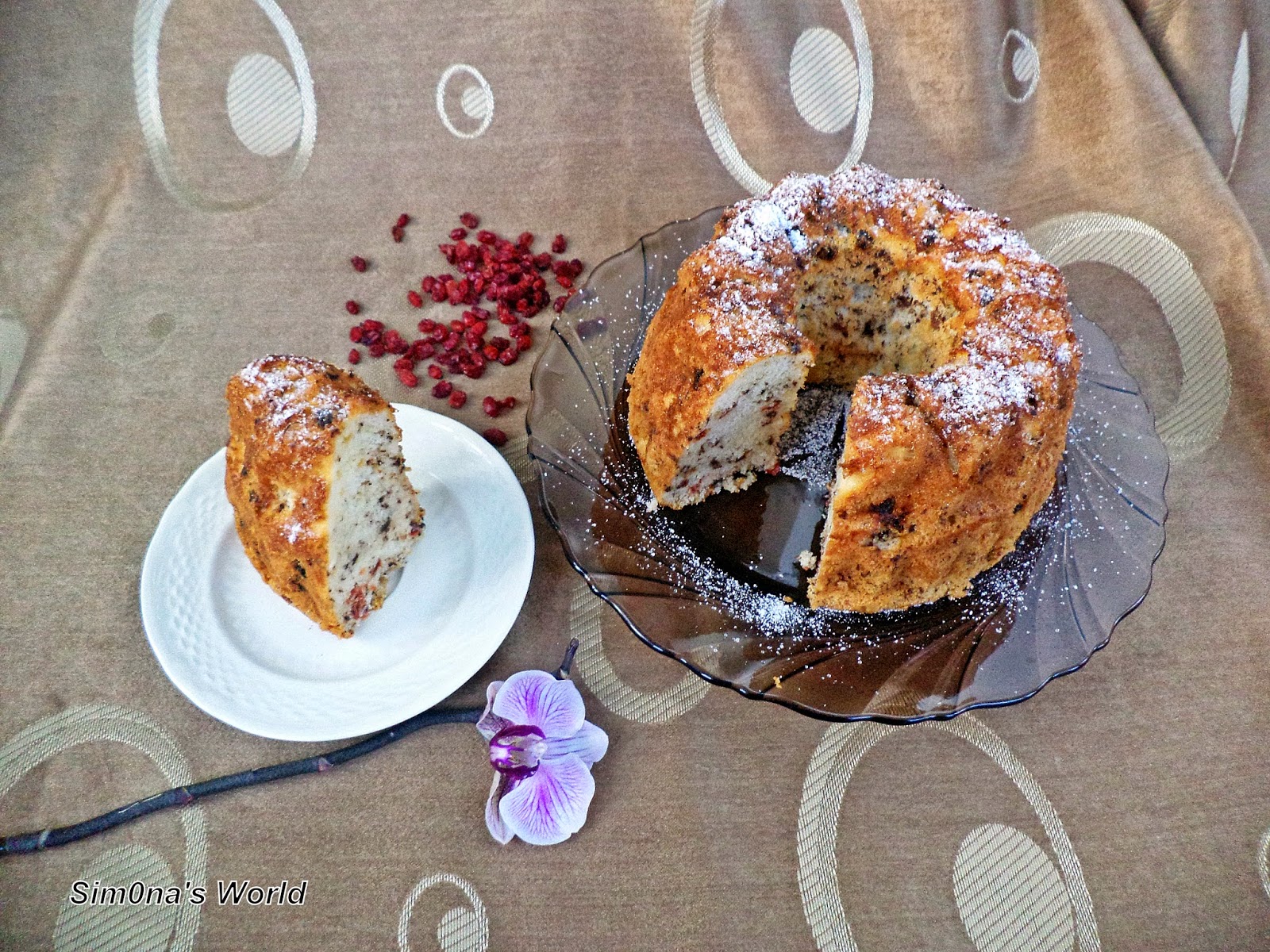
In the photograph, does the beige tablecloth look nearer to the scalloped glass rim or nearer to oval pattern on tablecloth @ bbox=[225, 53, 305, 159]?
oval pattern on tablecloth @ bbox=[225, 53, 305, 159]

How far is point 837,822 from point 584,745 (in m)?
0.59

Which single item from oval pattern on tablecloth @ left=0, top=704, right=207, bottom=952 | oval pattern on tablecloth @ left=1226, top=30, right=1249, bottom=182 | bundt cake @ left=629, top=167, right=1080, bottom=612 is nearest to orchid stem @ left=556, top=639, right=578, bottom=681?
bundt cake @ left=629, top=167, right=1080, bottom=612

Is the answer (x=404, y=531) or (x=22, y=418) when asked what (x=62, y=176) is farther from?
(x=404, y=531)

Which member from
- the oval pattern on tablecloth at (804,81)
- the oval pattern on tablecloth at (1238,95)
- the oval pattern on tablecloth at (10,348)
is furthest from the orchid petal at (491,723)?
the oval pattern on tablecloth at (1238,95)

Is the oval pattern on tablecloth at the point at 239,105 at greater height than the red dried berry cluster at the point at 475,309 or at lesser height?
greater

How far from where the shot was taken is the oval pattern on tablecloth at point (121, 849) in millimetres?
1913

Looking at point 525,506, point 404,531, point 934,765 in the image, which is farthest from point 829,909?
point 404,531

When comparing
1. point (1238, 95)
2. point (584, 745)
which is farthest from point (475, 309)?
point (1238, 95)

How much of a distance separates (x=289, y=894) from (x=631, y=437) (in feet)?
4.31

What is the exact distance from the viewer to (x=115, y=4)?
10.2 feet

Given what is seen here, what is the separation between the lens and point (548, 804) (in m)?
1.97

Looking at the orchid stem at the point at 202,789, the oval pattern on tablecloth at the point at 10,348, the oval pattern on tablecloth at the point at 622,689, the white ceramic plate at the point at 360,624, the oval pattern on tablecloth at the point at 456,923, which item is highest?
the oval pattern on tablecloth at the point at 10,348

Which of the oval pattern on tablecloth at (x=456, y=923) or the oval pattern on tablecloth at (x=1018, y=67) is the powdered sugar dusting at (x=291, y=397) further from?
the oval pattern on tablecloth at (x=1018, y=67)

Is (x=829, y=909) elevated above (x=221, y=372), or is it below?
below
